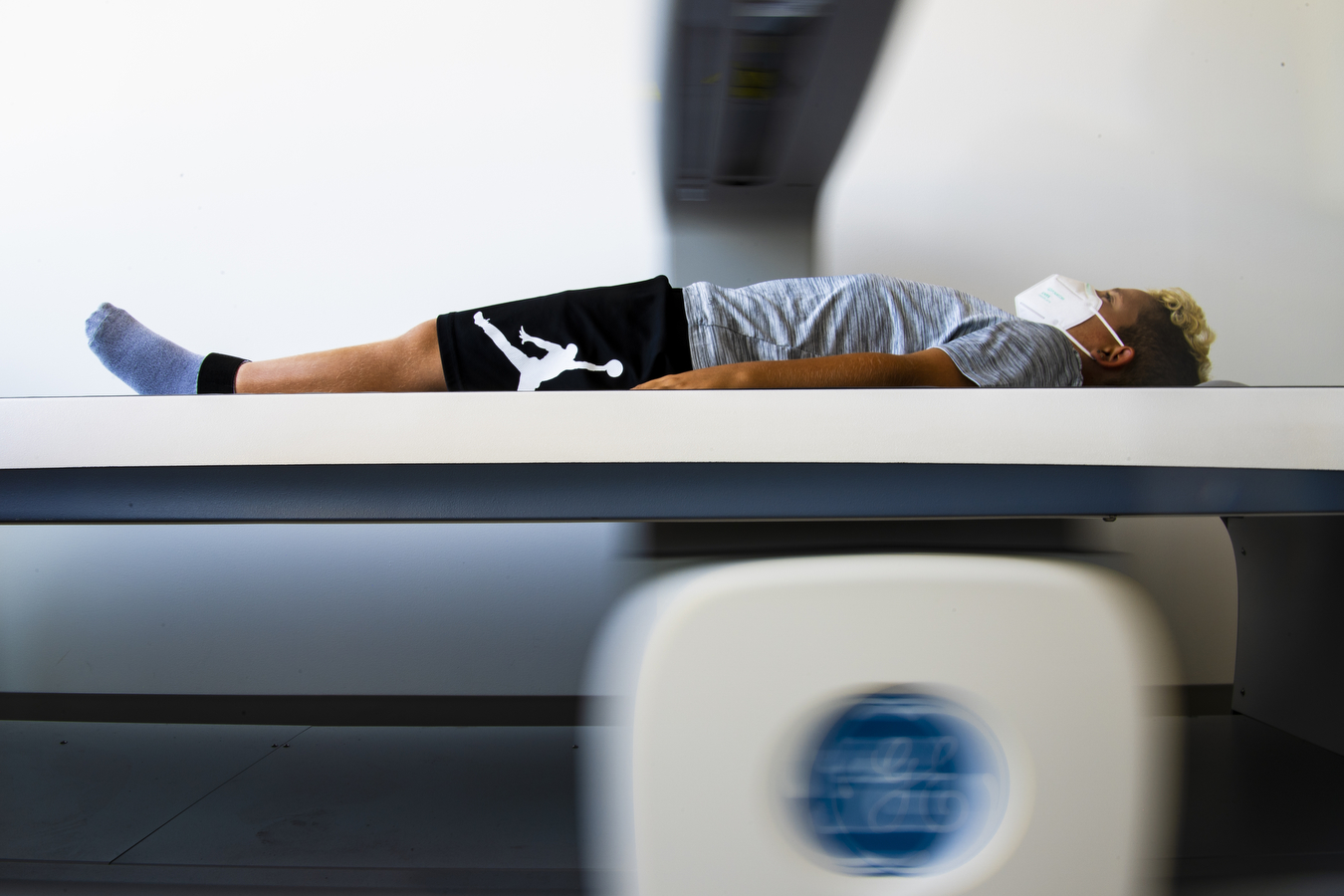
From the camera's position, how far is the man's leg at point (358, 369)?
106cm

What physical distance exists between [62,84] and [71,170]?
179 mm

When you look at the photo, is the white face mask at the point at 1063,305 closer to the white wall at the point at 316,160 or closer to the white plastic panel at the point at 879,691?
the white wall at the point at 316,160

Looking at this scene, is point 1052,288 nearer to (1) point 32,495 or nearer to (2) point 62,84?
(1) point 32,495

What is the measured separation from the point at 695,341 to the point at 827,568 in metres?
0.73

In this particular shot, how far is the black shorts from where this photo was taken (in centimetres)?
108

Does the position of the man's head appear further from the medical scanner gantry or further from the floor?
the medical scanner gantry

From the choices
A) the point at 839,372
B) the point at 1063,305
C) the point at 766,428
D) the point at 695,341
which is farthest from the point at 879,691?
the point at 1063,305

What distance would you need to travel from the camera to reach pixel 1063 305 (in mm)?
1217

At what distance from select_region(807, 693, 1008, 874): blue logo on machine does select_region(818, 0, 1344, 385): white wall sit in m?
1.19

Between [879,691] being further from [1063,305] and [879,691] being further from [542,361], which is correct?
[1063,305]

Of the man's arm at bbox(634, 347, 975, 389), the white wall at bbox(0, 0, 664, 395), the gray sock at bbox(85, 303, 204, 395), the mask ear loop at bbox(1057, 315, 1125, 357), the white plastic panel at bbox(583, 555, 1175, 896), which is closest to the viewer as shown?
the white plastic panel at bbox(583, 555, 1175, 896)

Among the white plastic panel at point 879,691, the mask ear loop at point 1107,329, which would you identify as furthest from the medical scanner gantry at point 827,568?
the mask ear loop at point 1107,329

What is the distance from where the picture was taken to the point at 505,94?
4.72ft

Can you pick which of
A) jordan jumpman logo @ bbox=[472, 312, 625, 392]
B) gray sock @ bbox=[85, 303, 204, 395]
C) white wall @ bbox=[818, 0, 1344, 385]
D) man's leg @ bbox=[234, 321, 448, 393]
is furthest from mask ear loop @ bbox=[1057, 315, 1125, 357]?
gray sock @ bbox=[85, 303, 204, 395]
